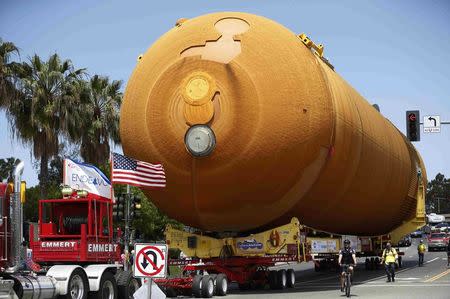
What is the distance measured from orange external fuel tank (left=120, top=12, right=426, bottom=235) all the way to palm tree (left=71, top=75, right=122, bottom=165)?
45.0ft

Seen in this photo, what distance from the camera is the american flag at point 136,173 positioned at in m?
16.7

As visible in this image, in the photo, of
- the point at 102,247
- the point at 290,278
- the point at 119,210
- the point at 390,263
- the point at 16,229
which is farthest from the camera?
the point at 390,263

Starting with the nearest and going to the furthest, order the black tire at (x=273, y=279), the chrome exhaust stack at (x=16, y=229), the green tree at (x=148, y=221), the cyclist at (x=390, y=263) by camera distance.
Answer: the chrome exhaust stack at (x=16, y=229) → the black tire at (x=273, y=279) → the cyclist at (x=390, y=263) → the green tree at (x=148, y=221)

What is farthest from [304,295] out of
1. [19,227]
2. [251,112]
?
[19,227]

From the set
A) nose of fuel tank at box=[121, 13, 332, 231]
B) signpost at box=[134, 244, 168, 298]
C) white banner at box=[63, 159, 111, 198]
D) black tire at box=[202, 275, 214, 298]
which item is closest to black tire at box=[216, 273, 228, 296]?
black tire at box=[202, 275, 214, 298]

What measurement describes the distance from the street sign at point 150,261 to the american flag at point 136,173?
21.8 ft

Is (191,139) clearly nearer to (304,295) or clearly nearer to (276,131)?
(276,131)

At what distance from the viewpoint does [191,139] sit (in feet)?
55.6

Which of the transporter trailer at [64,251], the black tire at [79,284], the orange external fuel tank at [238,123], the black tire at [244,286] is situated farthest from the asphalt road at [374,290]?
the black tire at [79,284]

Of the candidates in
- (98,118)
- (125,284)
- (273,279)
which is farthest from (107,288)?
(98,118)

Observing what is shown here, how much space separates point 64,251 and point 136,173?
3065 millimetres

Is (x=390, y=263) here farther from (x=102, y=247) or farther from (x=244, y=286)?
(x=102, y=247)

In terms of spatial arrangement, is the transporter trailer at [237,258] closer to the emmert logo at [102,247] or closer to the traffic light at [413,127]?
the emmert logo at [102,247]

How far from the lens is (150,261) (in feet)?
32.8
